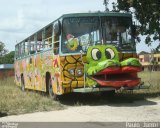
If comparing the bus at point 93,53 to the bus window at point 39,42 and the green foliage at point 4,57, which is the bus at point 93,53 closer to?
the bus window at point 39,42

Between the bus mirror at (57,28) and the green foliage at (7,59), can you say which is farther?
the green foliage at (7,59)

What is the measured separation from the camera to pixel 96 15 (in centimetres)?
1549

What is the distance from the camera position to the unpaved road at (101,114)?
1170 cm

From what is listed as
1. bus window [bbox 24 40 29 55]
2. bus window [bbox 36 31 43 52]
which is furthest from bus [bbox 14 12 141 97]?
bus window [bbox 24 40 29 55]

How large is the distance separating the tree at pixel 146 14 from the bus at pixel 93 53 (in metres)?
3.02

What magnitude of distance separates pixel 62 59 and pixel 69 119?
138 inches

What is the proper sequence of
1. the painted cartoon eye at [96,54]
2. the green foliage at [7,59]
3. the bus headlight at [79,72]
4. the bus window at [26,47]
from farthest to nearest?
the green foliage at [7,59]
the bus window at [26,47]
the bus headlight at [79,72]
the painted cartoon eye at [96,54]

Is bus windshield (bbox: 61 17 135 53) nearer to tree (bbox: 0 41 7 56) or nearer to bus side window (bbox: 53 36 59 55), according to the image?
bus side window (bbox: 53 36 59 55)

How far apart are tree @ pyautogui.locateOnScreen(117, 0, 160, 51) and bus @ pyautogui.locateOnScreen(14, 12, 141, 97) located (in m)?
3.02

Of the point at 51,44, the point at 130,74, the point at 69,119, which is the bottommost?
the point at 69,119

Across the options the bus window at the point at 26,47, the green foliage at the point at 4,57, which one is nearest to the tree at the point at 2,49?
the green foliage at the point at 4,57

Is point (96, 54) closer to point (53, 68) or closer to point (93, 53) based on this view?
point (93, 53)

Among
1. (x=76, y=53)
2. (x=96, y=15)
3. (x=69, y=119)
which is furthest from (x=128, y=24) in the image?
(x=69, y=119)

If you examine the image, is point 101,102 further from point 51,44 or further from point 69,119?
point 69,119
